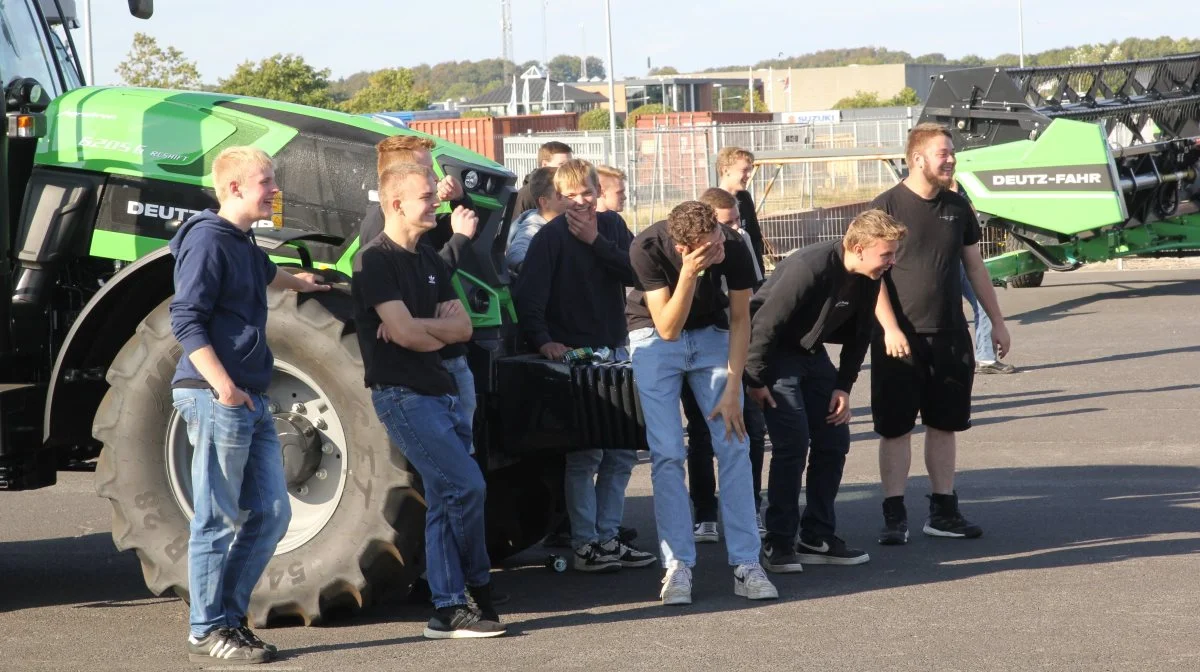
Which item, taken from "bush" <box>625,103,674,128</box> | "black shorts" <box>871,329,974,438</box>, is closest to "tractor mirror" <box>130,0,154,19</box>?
"black shorts" <box>871,329,974,438</box>

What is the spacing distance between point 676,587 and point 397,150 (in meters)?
2.08

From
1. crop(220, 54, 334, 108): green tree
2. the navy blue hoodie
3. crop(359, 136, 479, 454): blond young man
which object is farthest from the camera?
crop(220, 54, 334, 108): green tree

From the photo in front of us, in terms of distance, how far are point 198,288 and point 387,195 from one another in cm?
78

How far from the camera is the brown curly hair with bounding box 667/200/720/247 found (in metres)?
5.70

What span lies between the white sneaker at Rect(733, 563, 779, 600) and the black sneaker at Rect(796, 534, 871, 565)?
25.2 inches

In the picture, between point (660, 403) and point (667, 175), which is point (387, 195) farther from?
point (667, 175)

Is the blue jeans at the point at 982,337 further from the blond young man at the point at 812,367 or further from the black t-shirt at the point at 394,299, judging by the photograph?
the black t-shirt at the point at 394,299

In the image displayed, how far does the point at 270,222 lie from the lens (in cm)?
591

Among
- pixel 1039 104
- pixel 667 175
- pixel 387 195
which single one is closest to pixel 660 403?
pixel 387 195

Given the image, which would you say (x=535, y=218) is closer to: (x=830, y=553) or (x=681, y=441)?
(x=681, y=441)

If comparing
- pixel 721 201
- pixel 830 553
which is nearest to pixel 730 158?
pixel 721 201

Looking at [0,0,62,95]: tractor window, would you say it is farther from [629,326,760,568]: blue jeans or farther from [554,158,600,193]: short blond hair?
[629,326,760,568]: blue jeans

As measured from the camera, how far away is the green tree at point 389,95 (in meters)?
67.3

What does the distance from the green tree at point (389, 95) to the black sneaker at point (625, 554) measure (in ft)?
200
